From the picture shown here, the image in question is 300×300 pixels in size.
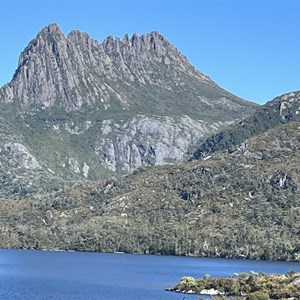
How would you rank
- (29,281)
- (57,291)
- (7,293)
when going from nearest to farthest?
(7,293), (57,291), (29,281)

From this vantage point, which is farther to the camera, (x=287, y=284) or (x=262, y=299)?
(x=287, y=284)

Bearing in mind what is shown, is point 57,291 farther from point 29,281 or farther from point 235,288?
point 235,288

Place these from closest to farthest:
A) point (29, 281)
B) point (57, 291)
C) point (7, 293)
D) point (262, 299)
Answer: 1. point (262, 299)
2. point (7, 293)
3. point (57, 291)
4. point (29, 281)

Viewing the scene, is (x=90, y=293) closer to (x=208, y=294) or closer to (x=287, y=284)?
(x=208, y=294)

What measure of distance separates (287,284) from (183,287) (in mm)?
25066

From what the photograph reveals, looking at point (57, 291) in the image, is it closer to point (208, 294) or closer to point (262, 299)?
point (208, 294)

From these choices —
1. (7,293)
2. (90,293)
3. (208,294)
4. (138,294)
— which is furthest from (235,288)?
(7,293)

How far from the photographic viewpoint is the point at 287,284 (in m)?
171

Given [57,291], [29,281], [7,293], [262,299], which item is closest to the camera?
[262,299]

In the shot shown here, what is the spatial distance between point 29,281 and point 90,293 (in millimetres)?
33487

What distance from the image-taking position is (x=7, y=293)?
16238 cm

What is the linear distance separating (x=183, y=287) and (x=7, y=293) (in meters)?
42.8

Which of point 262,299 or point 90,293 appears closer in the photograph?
point 262,299

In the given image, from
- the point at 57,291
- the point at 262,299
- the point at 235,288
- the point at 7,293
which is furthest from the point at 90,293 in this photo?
the point at 262,299
